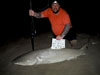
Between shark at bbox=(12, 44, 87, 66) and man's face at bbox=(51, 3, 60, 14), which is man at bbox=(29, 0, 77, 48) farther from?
shark at bbox=(12, 44, 87, 66)

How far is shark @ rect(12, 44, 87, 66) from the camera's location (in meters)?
4.19

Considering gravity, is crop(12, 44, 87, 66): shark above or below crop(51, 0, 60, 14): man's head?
below

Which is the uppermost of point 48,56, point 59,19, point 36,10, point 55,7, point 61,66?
point 36,10

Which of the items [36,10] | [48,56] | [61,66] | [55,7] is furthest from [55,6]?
[36,10]

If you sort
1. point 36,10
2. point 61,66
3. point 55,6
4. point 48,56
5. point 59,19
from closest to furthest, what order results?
1. point 61,66
2. point 48,56
3. point 55,6
4. point 59,19
5. point 36,10

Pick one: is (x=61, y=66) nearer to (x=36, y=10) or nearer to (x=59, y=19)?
(x=59, y=19)

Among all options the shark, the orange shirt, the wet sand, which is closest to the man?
the orange shirt

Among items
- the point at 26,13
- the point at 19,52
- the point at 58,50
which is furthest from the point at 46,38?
the point at 26,13

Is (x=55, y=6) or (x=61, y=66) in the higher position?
(x=55, y=6)

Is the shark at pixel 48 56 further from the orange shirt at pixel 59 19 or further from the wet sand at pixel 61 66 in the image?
the orange shirt at pixel 59 19

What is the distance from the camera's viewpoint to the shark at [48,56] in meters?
4.19

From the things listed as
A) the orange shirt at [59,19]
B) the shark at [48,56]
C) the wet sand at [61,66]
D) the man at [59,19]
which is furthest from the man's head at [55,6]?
the wet sand at [61,66]

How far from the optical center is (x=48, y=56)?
4293 mm

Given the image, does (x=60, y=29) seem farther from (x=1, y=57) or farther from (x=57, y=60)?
(x=1, y=57)
